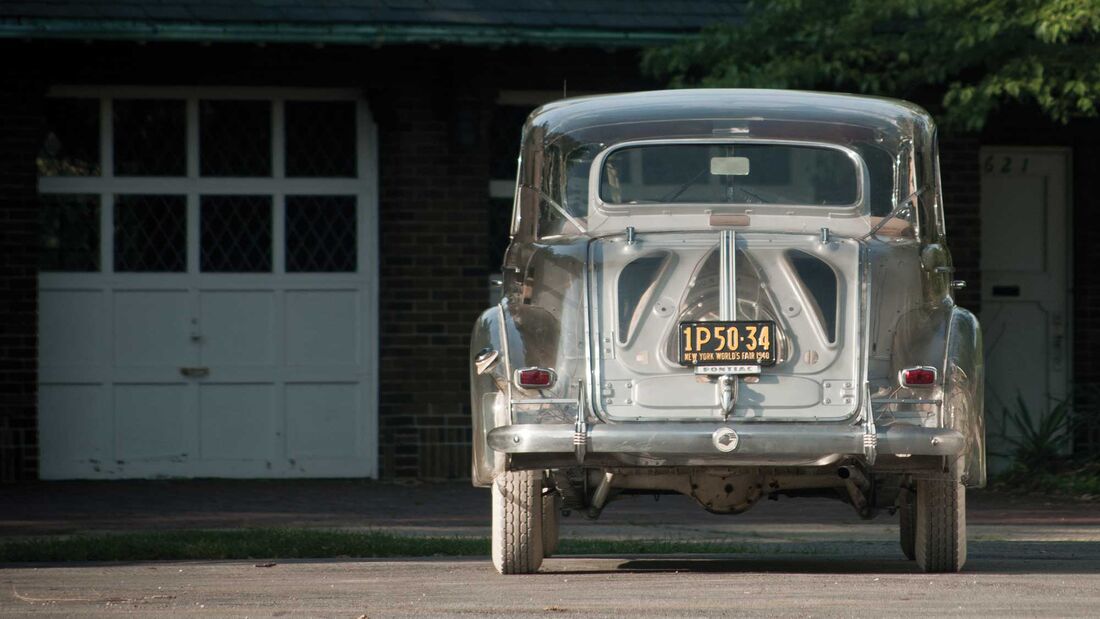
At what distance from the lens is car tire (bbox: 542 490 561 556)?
800 centimetres

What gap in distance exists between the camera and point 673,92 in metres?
8.41

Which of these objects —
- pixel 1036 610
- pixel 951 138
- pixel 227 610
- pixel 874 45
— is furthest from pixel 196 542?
pixel 951 138

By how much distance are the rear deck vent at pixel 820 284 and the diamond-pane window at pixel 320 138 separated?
25.0 ft

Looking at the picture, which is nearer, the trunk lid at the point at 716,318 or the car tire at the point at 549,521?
the trunk lid at the point at 716,318

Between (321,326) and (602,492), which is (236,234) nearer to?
(321,326)

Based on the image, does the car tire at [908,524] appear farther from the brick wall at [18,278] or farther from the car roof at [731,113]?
the brick wall at [18,278]

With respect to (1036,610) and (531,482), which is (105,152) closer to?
(531,482)

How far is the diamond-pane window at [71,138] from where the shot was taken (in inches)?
553

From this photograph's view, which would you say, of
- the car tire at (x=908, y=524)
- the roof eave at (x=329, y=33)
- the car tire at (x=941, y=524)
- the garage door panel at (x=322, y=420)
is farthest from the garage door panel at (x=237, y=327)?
the car tire at (x=941, y=524)

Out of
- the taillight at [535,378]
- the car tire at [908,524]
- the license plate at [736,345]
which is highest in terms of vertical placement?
the license plate at [736,345]

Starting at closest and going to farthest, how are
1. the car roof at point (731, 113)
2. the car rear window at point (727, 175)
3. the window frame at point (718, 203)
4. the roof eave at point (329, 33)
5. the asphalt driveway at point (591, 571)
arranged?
the asphalt driveway at point (591, 571) → the window frame at point (718, 203) → the car rear window at point (727, 175) → the car roof at point (731, 113) → the roof eave at point (329, 33)

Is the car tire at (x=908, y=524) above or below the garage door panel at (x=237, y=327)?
below

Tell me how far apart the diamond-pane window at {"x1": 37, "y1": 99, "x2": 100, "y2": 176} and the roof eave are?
1.00 metres

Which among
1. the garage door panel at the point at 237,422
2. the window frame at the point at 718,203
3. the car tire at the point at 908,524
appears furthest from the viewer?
the garage door panel at the point at 237,422
